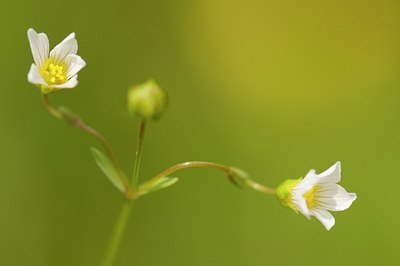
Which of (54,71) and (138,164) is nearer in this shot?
(138,164)

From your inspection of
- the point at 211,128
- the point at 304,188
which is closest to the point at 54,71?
the point at 304,188

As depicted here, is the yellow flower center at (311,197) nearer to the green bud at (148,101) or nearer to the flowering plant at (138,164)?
the flowering plant at (138,164)

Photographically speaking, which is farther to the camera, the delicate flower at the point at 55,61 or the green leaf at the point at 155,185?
the delicate flower at the point at 55,61

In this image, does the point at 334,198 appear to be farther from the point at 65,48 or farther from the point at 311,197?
the point at 65,48

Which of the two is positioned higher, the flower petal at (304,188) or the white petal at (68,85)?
the white petal at (68,85)

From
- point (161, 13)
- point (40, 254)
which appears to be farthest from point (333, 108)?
point (40, 254)

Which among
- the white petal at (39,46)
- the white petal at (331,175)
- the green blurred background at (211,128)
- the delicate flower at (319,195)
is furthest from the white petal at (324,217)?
the green blurred background at (211,128)
